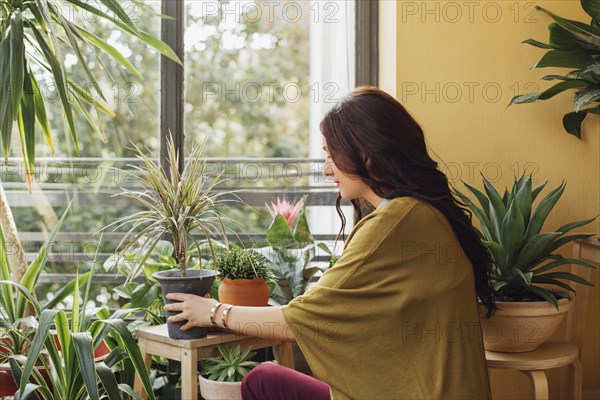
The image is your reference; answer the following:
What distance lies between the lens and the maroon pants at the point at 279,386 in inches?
78.6

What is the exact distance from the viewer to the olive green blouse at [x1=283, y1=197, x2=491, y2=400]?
5.57 feet

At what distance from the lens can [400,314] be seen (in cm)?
170

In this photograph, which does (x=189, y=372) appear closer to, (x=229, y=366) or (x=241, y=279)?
(x=229, y=366)

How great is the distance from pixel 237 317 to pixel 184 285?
0.68ft

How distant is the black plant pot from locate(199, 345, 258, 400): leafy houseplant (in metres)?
0.11

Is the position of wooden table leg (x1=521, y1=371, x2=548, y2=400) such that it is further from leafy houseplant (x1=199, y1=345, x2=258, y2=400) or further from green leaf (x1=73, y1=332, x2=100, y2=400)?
green leaf (x1=73, y1=332, x2=100, y2=400)

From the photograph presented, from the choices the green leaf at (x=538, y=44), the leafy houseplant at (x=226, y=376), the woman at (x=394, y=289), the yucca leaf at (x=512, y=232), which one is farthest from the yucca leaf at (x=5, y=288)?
the green leaf at (x=538, y=44)

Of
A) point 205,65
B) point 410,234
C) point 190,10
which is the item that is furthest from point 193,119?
point 410,234

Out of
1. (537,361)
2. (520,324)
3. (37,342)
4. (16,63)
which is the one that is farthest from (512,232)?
(16,63)

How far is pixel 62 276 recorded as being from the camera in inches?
116

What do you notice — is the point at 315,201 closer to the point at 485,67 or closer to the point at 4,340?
the point at 485,67

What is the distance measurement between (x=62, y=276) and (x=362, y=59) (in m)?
1.46

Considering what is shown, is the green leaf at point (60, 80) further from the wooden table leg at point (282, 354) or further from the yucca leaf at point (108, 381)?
the wooden table leg at point (282, 354)

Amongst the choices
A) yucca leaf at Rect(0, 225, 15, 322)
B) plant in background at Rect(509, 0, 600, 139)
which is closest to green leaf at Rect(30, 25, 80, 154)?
yucca leaf at Rect(0, 225, 15, 322)
